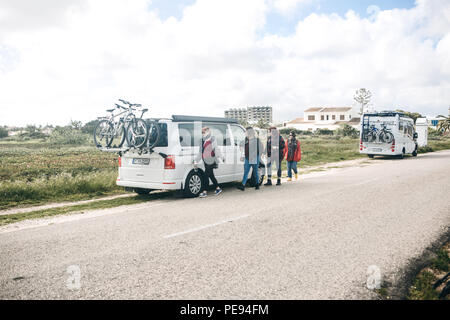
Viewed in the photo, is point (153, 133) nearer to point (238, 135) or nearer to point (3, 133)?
point (238, 135)

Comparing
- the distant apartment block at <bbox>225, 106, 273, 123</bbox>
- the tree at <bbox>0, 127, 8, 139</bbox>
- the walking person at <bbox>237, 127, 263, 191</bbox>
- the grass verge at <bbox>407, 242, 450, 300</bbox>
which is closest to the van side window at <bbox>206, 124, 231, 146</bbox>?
the walking person at <bbox>237, 127, 263, 191</bbox>

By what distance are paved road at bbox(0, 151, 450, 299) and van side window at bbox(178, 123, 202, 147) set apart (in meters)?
1.63

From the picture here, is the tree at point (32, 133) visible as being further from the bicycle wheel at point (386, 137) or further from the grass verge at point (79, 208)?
the grass verge at point (79, 208)

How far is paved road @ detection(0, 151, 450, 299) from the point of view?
375 centimetres

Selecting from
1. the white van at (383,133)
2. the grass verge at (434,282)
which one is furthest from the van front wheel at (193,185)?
the white van at (383,133)

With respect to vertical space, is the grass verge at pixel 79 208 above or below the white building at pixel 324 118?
below

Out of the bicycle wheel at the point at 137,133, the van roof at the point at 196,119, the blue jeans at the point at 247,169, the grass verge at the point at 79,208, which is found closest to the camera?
the grass verge at the point at 79,208

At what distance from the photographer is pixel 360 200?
8633mm

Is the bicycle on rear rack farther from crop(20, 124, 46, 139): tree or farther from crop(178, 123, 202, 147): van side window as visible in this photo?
crop(20, 124, 46, 139): tree

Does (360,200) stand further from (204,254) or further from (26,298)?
(26,298)

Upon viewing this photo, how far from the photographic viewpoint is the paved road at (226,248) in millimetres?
3746

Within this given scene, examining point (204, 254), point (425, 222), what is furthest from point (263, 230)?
point (425, 222)

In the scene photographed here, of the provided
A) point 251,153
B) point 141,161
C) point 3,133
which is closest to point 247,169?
point 251,153

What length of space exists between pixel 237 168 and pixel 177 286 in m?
7.48
